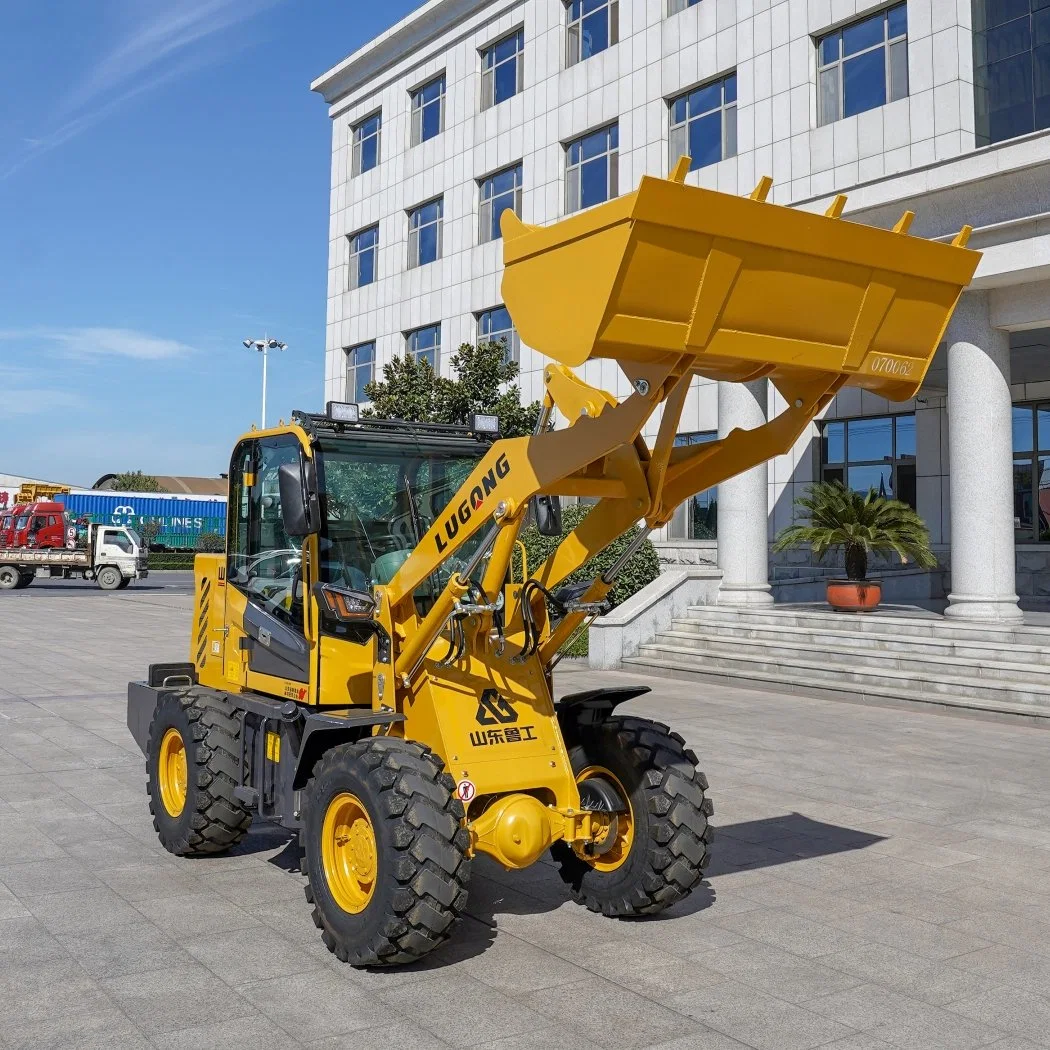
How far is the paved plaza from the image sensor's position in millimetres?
4496

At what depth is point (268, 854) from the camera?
23.1ft

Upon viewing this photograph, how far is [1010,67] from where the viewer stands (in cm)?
1939

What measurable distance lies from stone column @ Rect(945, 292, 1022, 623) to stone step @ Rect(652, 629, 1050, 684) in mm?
1152

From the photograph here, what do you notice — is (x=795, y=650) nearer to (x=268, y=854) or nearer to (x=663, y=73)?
(x=268, y=854)

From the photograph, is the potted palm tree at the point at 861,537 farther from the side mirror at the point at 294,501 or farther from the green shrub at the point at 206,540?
the green shrub at the point at 206,540

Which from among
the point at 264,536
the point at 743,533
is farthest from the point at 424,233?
the point at 264,536

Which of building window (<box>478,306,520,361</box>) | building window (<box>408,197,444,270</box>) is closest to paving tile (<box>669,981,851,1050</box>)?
building window (<box>478,306,520,361</box>)

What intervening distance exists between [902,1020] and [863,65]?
66.4 ft

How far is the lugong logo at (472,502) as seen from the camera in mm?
5316

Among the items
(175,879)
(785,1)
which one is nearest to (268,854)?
(175,879)

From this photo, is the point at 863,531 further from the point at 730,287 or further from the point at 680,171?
the point at 680,171

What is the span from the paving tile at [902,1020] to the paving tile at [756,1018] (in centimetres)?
11

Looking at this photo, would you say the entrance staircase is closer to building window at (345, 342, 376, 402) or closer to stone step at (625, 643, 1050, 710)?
stone step at (625, 643, 1050, 710)

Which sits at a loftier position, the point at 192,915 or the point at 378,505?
the point at 378,505
